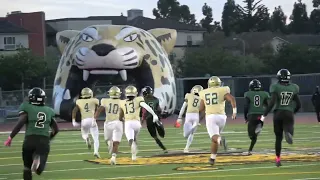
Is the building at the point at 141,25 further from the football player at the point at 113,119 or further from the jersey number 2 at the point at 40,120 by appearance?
the jersey number 2 at the point at 40,120

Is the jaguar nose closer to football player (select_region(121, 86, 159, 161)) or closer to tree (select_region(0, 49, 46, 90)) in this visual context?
football player (select_region(121, 86, 159, 161))

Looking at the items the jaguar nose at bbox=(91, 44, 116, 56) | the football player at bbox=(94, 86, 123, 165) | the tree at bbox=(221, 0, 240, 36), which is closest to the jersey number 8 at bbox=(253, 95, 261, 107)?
the football player at bbox=(94, 86, 123, 165)

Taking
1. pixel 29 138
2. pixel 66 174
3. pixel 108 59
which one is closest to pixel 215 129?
pixel 66 174

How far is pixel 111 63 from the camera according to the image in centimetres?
3862

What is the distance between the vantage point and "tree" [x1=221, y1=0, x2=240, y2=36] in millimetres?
125912

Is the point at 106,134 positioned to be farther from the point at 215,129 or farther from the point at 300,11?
the point at 300,11

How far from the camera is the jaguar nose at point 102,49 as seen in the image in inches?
1516

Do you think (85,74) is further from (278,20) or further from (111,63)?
(278,20)

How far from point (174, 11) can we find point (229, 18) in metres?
10.2

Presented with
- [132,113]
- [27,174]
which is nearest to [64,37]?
[132,113]

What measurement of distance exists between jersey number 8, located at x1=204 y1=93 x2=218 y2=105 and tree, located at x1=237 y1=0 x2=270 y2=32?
343ft

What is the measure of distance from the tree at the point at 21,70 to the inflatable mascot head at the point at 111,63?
87.3 ft

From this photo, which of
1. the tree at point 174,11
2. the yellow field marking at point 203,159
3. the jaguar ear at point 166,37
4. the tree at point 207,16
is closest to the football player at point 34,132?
the yellow field marking at point 203,159

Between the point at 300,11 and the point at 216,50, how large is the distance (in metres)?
56.7
